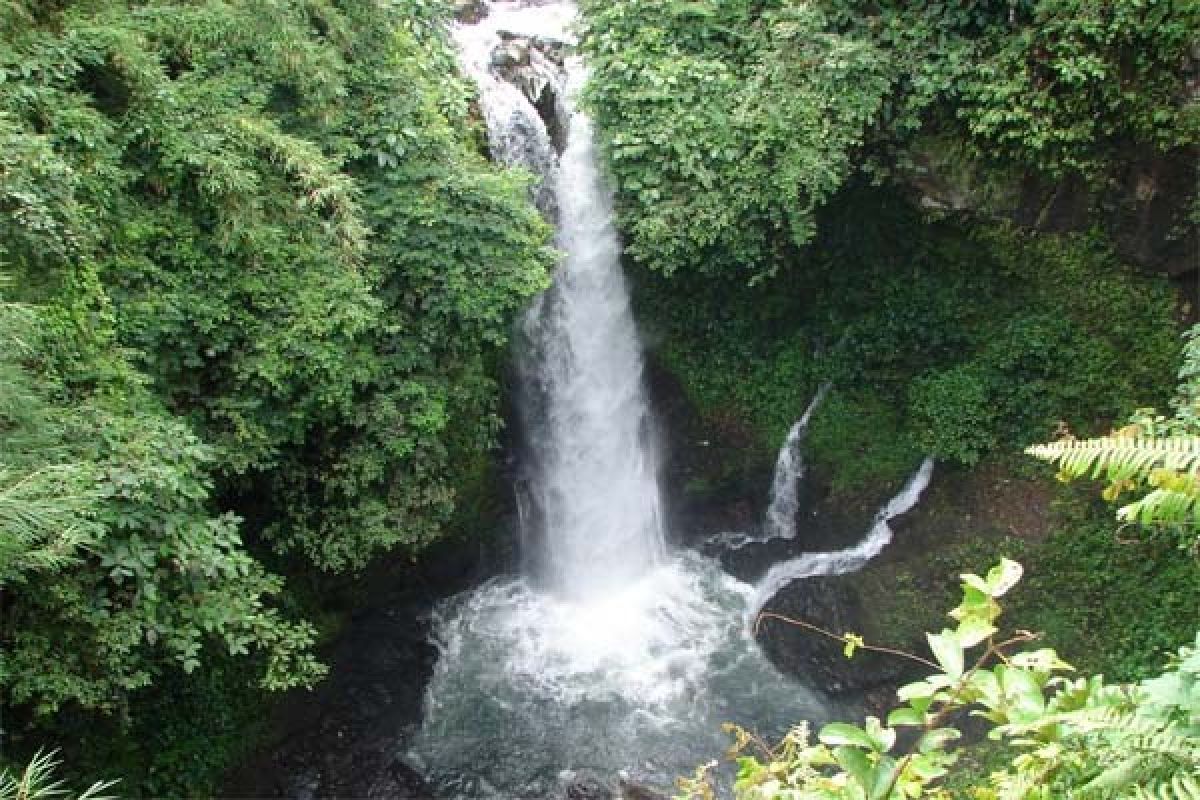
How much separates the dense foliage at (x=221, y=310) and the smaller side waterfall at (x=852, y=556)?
3.80 meters

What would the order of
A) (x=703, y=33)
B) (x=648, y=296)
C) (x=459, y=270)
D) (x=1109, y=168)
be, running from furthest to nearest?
(x=648, y=296) → (x=703, y=33) → (x=1109, y=168) → (x=459, y=270)

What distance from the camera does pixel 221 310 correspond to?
224 inches

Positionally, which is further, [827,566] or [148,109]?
[827,566]

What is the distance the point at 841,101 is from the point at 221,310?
541 centimetres

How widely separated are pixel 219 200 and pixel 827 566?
690 centimetres

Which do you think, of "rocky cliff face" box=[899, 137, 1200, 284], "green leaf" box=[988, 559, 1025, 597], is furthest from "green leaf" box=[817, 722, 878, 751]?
"rocky cliff face" box=[899, 137, 1200, 284]

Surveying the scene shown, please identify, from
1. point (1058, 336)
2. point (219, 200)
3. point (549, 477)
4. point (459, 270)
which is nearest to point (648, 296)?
point (549, 477)

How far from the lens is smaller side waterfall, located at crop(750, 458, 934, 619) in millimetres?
8898

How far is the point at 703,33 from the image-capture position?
26.1 ft

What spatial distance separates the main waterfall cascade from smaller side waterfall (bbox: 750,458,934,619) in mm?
302

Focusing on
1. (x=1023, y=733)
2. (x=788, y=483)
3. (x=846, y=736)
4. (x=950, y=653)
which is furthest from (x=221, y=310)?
(x=788, y=483)

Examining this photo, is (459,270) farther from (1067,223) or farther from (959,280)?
(1067,223)

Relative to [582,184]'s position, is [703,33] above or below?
above

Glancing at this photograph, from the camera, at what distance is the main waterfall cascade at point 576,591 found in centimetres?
789
